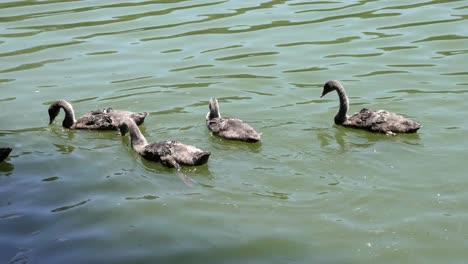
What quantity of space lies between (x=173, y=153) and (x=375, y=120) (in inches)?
109

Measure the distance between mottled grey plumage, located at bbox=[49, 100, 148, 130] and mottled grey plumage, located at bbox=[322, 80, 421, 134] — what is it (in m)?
2.75

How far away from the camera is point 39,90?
13.6 m

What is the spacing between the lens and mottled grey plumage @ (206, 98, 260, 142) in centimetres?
1064

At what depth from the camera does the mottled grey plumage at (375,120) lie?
10.7 metres

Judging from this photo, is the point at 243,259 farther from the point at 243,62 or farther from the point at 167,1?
the point at 167,1

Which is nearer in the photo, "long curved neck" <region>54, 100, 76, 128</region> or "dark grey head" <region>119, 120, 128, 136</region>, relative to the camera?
"dark grey head" <region>119, 120, 128, 136</region>

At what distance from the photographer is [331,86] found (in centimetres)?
1184

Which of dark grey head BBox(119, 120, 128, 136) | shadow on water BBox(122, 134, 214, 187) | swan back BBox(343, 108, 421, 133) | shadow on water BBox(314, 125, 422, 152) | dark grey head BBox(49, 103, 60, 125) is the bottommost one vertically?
shadow on water BBox(314, 125, 422, 152)

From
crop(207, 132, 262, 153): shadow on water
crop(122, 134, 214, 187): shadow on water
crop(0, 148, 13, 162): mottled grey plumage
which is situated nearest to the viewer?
crop(122, 134, 214, 187): shadow on water

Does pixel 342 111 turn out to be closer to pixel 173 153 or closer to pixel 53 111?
pixel 173 153

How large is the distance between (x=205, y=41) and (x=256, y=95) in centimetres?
323

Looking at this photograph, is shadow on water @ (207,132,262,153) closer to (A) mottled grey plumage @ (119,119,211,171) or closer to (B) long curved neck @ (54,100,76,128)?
(A) mottled grey plumage @ (119,119,211,171)

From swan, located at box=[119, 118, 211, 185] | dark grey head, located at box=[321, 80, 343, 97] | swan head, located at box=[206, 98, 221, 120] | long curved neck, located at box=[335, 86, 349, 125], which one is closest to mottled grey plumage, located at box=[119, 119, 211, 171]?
swan, located at box=[119, 118, 211, 185]

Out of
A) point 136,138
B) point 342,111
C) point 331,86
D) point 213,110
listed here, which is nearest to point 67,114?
point 136,138
